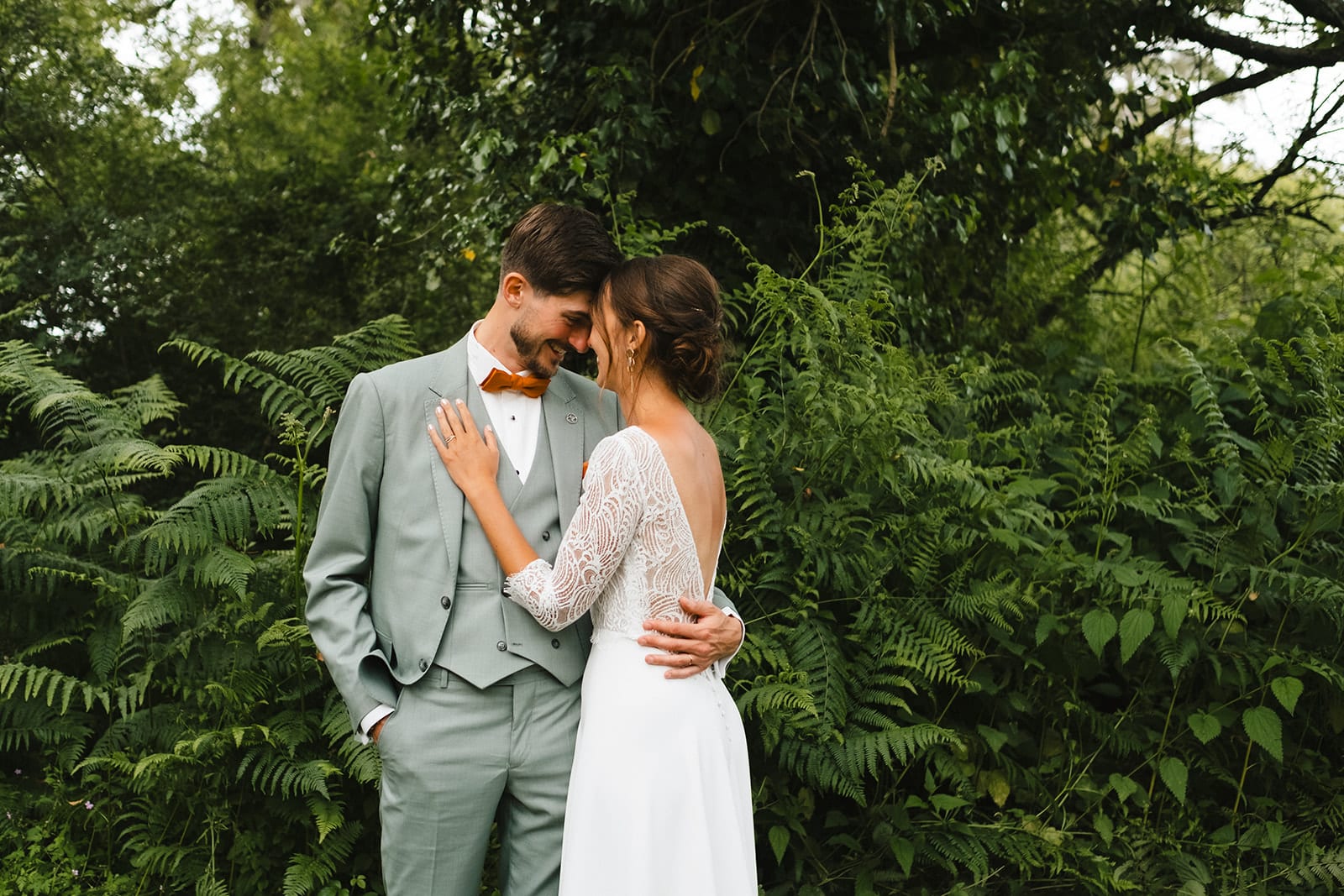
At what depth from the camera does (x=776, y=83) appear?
536cm

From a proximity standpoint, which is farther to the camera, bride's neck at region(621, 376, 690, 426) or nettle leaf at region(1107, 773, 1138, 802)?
nettle leaf at region(1107, 773, 1138, 802)

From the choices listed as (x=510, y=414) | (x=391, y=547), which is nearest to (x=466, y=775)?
(x=391, y=547)

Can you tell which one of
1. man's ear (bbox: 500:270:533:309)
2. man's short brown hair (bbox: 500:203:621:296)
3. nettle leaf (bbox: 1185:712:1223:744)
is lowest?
nettle leaf (bbox: 1185:712:1223:744)

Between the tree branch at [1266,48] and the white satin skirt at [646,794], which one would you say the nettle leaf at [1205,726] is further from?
the tree branch at [1266,48]

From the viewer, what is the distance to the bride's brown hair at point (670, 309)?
245 centimetres

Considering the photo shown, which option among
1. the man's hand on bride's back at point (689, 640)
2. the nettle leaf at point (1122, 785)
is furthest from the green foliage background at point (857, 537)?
the man's hand on bride's back at point (689, 640)

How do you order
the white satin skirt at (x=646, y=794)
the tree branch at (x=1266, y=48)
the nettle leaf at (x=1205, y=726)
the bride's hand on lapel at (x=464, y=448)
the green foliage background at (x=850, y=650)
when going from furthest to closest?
the tree branch at (x=1266, y=48) < the nettle leaf at (x=1205, y=726) < the green foliage background at (x=850, y=650) < the bride's hand on lapel at (x=464, y=448) < the white satin skirt at (x=646, y=794)

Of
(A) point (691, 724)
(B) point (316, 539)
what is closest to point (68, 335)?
(B) point (316, 539)

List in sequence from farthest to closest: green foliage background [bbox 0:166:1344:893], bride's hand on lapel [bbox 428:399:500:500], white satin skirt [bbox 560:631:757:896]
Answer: green foliage background [bbox 0:166:1344:893] < bride's hand on lapel [bbox 428:399:500:500] < white satin skirt [bbox 560:631:757:896]

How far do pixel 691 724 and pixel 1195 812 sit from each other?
2.77m

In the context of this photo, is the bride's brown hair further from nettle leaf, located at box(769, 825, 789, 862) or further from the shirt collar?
nettle leaf, located at box(769, 825, 789, 862)

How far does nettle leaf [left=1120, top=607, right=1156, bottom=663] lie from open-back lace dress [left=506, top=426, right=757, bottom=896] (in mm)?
1996

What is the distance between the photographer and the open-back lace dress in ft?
7.55

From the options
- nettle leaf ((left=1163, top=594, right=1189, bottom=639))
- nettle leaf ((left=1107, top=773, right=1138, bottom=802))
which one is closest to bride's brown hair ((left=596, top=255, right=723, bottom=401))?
nettle leaf ((left=1163, top=594, right=1189, bottom=639))
